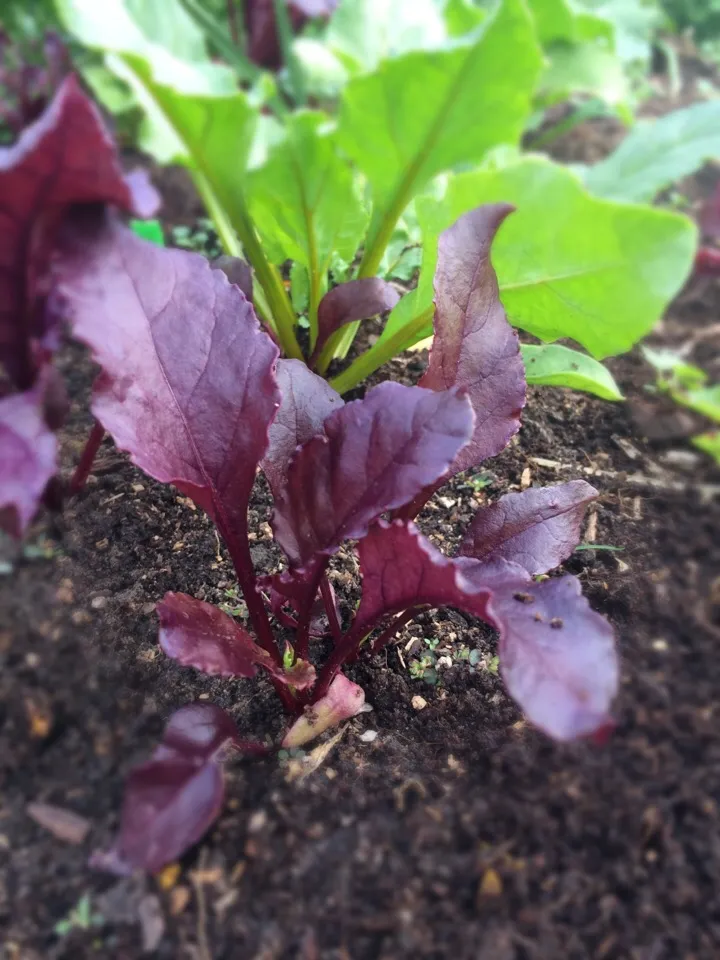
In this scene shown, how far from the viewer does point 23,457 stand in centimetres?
44

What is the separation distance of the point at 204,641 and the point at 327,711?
0.15 meters

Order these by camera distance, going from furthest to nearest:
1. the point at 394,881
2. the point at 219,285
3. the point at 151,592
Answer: the point at 151,592, the point at 394,881, the point at 219,285

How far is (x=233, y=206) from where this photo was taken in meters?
0.72

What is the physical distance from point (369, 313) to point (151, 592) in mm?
394

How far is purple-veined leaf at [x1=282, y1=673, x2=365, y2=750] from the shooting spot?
2.08ft

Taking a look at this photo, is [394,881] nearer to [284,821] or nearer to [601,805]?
[284,821]

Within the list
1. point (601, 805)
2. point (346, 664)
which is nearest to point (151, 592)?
point (346, 664)

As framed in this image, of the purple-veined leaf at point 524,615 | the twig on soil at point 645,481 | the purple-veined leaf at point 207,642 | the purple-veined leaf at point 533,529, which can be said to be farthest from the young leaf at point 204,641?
the twig on soil at point 645,481

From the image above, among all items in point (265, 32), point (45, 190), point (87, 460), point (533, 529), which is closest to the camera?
point (45, 190)

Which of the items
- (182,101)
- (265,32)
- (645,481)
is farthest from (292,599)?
(265,32)

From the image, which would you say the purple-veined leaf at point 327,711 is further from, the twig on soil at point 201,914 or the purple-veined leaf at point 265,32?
the purple-veined leaf at point 265,32

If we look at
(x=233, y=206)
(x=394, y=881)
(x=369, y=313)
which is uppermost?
(x=233, y=206)

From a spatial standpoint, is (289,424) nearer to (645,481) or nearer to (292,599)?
(292,599)

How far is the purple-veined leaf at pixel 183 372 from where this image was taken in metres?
0.51
